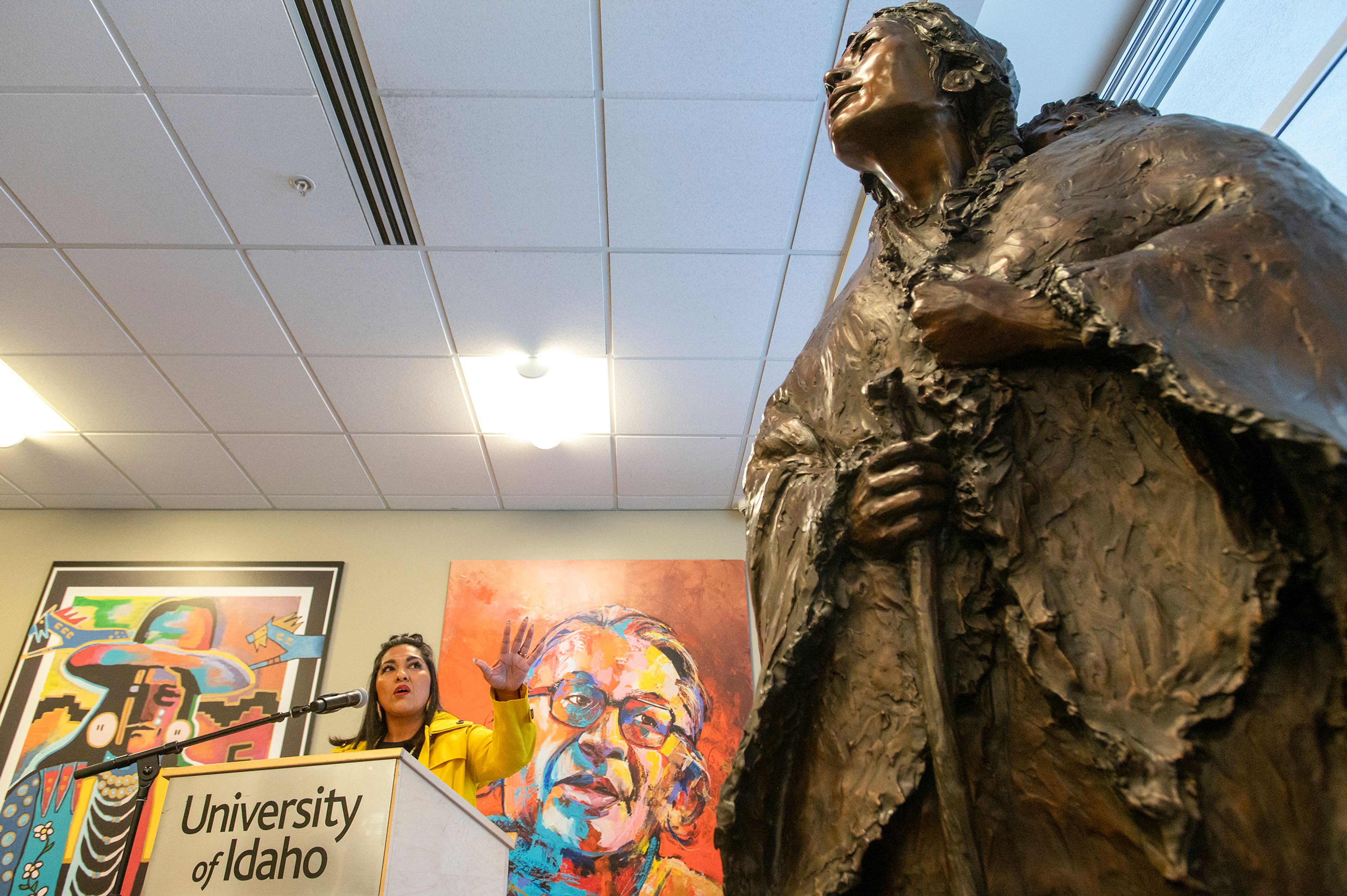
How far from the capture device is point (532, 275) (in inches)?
112

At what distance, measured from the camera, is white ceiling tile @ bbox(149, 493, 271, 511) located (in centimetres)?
421

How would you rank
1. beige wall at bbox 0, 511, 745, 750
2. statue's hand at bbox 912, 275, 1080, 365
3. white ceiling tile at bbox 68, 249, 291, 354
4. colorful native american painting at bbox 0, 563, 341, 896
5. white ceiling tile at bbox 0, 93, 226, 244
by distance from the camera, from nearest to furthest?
statue's hand at bbox 912, 275, 1080, 365
white ceiling tile at bbox 0, 93, 226, 244
white ceiling tile at bbox 68, 249, 291, 354
colorful native american painting at bbox 0, 563, 341, 896
beige wall at bbox 0, 511, 745, 750

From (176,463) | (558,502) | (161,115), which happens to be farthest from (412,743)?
(176,463)

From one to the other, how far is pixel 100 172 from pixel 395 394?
128 cm

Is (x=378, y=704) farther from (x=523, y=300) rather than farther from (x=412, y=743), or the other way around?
(x=523, y=300)

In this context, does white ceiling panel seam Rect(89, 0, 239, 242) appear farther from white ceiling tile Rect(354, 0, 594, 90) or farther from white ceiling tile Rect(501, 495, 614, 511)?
white ceiling tile Rect(501, 495, 614, 511)

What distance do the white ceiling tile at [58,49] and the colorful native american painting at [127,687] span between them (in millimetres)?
2536

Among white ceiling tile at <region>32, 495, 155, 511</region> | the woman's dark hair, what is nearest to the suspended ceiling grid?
white ceiling tile at <region>32, 495, 155, 511</region>

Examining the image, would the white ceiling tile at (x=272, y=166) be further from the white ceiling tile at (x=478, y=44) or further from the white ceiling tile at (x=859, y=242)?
the white ceiling tile at (x=859, y=242)

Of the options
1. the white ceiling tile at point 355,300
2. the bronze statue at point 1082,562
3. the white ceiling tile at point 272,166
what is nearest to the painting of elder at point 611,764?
the white ceiling tile at point 355,300

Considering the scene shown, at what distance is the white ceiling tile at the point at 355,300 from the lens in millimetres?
2773

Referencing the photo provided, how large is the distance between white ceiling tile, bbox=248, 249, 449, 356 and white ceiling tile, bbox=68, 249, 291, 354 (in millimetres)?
92

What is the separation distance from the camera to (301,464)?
394 cm

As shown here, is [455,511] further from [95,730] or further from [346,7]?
[346,7]
